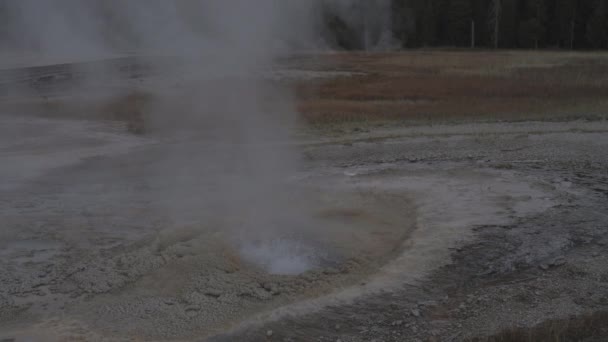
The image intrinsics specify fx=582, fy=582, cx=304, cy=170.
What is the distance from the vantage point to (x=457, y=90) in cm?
1962

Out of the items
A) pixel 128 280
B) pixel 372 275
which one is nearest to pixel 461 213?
pixel 372 275

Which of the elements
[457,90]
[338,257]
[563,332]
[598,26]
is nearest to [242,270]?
[338,257]

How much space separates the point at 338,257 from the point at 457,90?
14709 mm

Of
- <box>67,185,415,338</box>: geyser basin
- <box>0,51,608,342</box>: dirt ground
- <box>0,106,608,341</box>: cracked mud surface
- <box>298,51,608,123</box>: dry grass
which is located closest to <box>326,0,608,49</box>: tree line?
<box>298,51,608,123</box>: dry grass

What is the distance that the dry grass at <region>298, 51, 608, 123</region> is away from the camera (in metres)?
16.0

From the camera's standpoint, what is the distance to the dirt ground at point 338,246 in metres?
4.88

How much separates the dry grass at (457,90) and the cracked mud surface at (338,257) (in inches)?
216

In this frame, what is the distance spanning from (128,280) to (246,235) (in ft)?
5.16

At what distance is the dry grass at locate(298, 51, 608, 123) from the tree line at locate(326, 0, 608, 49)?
8.27 metres

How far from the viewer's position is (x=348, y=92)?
65.7 ft

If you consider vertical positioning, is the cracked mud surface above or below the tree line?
below

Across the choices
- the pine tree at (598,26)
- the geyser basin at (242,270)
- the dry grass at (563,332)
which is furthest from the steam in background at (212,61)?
the pine tree at (598,26)

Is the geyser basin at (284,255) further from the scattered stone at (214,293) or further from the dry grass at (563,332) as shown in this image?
the dry grass at (563,332)

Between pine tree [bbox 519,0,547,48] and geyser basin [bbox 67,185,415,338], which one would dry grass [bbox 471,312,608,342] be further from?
pine tree [bbox 519,0,547,48]
